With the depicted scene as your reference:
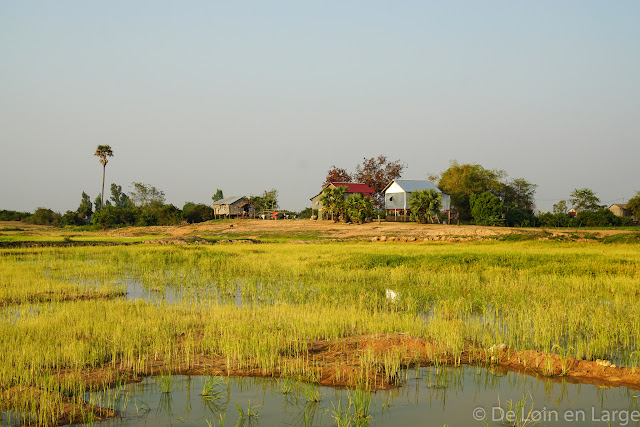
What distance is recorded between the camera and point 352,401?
18.5ft

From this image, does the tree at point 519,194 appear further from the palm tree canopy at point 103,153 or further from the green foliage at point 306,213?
the palm tree canopy at point 103,153

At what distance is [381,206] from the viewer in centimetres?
6775

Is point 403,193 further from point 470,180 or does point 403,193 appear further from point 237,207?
point 237,207

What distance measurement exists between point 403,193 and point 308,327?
4855cm

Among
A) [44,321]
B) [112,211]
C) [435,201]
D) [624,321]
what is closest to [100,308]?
[44,321]

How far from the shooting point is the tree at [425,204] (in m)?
49.5

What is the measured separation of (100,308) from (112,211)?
57.1 meters

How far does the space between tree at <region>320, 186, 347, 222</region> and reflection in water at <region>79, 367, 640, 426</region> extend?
4790 centimetres

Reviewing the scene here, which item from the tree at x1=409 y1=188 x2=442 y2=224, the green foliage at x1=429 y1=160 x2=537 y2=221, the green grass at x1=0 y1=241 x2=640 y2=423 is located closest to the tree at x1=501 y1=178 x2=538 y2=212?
the green foliage at x1=429 y1=160 x2=537 y2=221

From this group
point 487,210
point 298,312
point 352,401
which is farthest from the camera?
point 487,210

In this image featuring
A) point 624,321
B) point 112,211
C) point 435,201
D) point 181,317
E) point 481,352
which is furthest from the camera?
point 112,211

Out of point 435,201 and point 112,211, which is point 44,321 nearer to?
point 435,201

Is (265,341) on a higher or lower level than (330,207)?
lower

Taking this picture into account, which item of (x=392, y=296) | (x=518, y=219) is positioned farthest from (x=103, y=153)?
(x=392, y=296)
